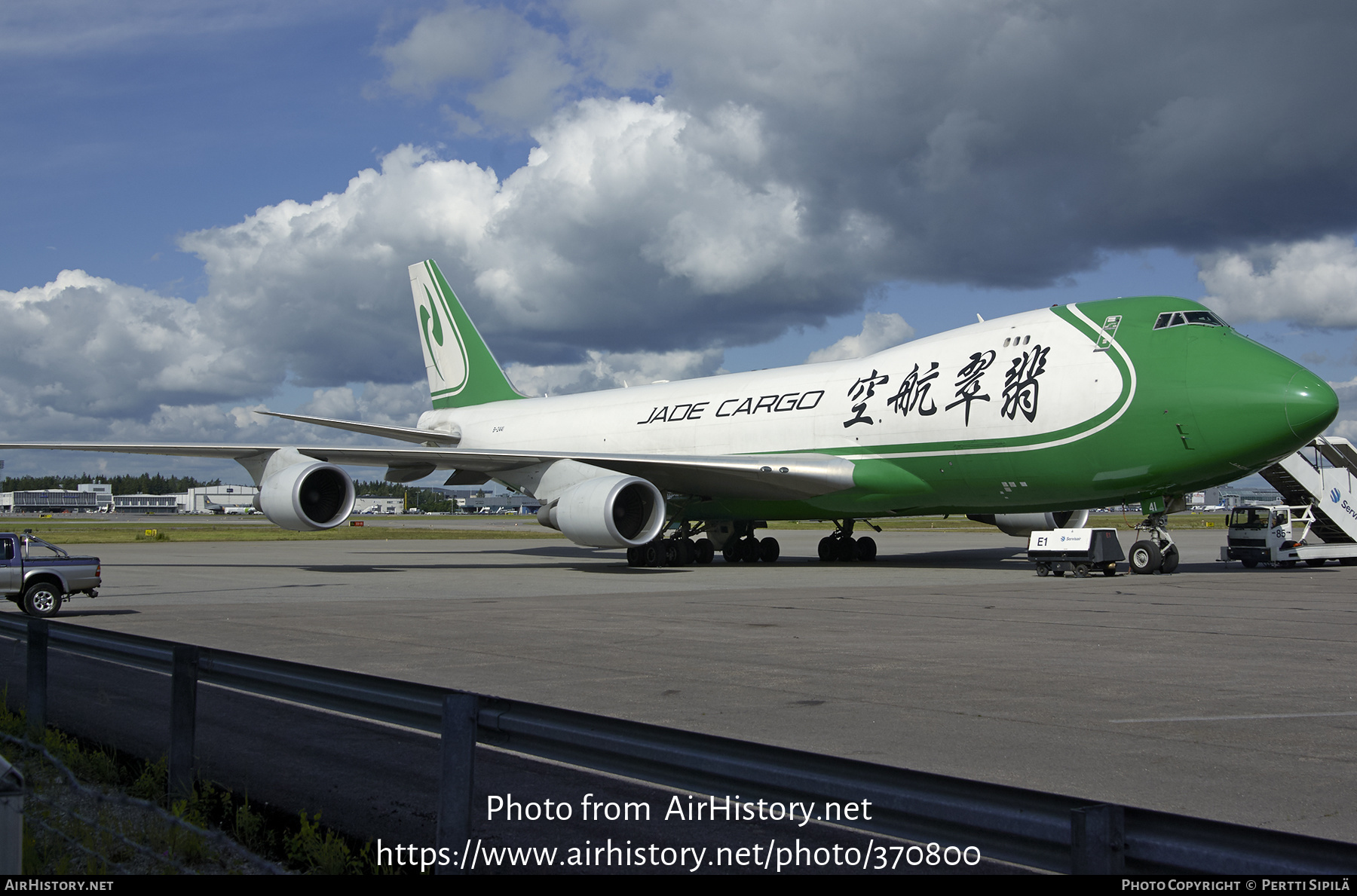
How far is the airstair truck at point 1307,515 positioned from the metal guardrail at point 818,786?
25.1 m

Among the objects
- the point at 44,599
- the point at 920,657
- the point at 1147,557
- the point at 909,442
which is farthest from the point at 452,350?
the point at 920,657

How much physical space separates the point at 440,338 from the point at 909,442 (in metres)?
19.4

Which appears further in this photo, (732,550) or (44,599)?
(732,550)

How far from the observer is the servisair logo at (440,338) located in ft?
113

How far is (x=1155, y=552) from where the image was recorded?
2070 centimetres

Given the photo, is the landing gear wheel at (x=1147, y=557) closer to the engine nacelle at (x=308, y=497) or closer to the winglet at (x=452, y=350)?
the engine nacelle at (x=308, y=497)

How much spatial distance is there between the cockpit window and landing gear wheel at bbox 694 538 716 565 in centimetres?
1275

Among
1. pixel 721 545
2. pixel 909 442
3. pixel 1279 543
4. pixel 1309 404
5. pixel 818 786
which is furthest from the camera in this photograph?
pixel 721 545

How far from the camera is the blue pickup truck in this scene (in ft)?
45.6

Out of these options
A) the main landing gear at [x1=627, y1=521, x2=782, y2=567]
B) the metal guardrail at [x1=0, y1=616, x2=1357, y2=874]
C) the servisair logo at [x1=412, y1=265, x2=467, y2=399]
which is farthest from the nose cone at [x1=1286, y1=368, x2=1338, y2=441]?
the servisair logo at [x1=412, y1=265, x2=467, y2=399]

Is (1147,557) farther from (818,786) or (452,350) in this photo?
(452,350)

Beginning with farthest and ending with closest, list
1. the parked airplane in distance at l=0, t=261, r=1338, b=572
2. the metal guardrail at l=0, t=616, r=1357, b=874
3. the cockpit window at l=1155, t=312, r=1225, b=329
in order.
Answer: the cockpit window at l=1155, t=312, r=1225, b=329
the parked airplane in distance at l=0, t=261, r=1338, b=572
the metal guardrail at l=0, t=616, r=1357, b=874

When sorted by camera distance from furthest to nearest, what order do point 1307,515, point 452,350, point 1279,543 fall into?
point 452,350 < point 1307,515 < point 1279,543

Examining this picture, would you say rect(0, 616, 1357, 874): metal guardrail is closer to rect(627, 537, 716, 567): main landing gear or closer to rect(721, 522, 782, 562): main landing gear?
rect(627, 537, 716, 567): main landing gear
